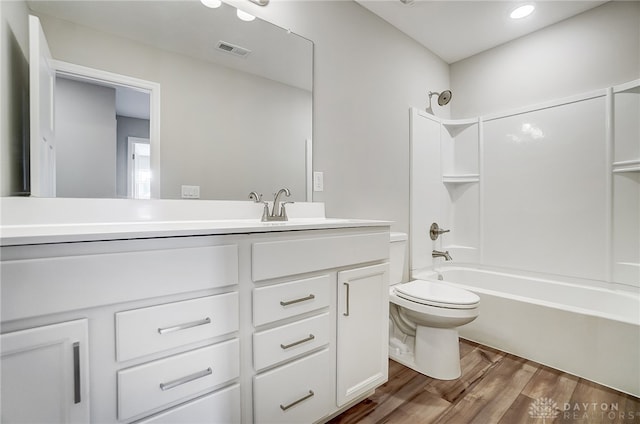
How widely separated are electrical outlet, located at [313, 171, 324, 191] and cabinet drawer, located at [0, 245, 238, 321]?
0.92 meters

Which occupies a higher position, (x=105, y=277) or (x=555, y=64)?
(x=555, y=64)

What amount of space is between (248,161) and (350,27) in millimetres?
1245

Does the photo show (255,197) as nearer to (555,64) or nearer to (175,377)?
(175,377)

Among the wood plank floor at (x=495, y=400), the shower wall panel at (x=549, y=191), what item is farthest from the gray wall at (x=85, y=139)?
the shower wall panel at (x=549, y=191)

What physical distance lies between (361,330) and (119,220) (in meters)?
1.18

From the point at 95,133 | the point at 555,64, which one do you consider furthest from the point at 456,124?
the point at 95,133

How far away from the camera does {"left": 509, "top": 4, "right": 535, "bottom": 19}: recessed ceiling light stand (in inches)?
79.6

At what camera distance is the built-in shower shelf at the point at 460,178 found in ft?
8.84

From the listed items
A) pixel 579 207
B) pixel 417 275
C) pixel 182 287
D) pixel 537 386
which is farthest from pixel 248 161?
pixel 579 207

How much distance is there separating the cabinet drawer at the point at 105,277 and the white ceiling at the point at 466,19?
2.08m

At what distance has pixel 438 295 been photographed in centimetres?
178

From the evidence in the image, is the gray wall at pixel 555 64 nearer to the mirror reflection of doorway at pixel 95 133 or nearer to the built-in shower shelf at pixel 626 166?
the built-in shower shelf at pixel 626 166

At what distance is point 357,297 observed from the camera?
4.30ft

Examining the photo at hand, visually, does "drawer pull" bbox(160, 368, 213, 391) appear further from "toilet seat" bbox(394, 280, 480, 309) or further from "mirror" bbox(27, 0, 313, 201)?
"toilet seat" bbox(394, 280, 480, 309)
